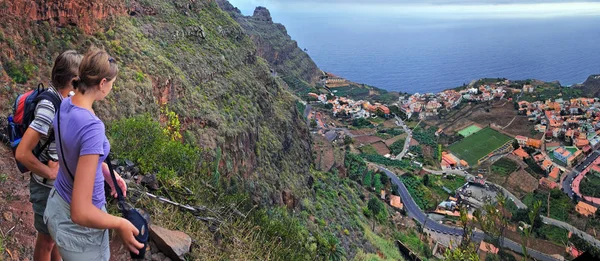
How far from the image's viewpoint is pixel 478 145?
144 ft

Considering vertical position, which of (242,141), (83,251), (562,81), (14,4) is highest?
(14,4)

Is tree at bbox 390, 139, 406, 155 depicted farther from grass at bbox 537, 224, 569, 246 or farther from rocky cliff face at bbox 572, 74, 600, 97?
rocky cliff face at bbox 572, 74, 600, 97

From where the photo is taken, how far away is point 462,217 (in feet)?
14.0

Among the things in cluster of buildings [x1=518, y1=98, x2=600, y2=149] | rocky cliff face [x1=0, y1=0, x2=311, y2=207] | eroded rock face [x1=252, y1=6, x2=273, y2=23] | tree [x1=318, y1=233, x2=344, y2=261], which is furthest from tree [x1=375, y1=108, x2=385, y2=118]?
tree [x1=318, y1=233, x2=344, y2=261]

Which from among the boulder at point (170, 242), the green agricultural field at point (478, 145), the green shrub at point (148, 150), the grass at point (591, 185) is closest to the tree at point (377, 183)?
the green agricultural field at point (478, 145)

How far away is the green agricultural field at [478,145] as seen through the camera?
4178cm

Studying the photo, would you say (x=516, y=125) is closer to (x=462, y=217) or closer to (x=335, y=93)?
(x=335, y=93)

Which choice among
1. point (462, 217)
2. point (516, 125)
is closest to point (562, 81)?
point (516, 125)

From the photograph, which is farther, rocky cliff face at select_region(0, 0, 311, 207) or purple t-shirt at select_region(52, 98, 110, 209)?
rocky cliff face at select_region(0, 0, 311, 207)

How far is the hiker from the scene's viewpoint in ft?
6.96

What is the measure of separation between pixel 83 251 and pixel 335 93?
238 feet

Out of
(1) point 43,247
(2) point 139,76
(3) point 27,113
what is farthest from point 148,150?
(2) point 139,76

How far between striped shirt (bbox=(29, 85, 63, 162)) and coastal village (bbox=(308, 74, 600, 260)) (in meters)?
21.6

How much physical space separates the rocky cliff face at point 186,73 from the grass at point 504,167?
75.6 feet
